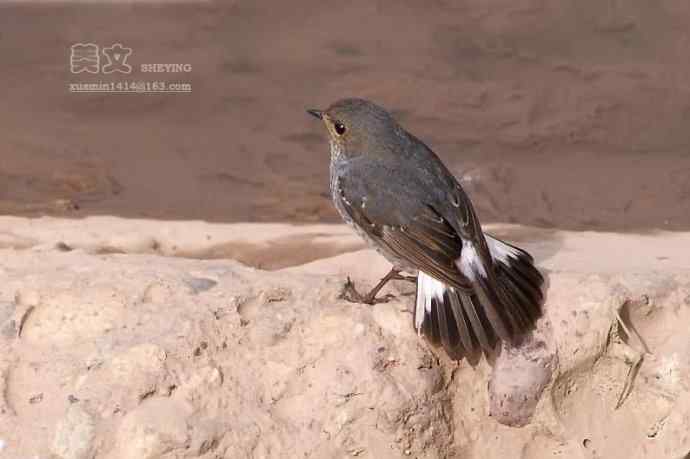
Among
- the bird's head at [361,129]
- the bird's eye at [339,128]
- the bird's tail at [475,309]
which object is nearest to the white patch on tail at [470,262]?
the bird's tail at [475,309]

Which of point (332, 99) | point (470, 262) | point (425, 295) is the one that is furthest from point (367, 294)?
point (332, 99)

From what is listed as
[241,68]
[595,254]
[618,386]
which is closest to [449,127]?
[241,68]

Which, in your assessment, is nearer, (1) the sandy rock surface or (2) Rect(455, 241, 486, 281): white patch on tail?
(1) the sandy rock surface

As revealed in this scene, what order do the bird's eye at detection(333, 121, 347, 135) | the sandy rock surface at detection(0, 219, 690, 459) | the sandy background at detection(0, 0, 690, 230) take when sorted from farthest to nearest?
the sandy background at detection(0, 0, 690, 230) < the bird's eye at detection(333, 121, 347, 135) < the sandy rock surface at detection(0, 219, 690, 459)

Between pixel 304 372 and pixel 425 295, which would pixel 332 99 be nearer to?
pixel 425 295

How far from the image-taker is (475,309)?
234 inches

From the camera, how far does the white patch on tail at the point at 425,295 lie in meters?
5.95

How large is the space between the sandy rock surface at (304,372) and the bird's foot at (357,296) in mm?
62

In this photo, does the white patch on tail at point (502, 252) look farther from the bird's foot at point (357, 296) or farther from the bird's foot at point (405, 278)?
the bird's foot at point (357, 296)

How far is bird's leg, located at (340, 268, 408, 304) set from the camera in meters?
6.15

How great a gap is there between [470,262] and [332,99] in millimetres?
4395

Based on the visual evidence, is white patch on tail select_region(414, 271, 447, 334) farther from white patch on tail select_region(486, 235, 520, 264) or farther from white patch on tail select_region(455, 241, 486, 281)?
white patch on tail select_region(486, 235, 520, 264)

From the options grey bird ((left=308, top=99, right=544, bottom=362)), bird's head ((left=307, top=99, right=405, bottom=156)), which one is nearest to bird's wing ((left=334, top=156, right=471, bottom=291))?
grey bird ((left=308, top=99, right=544, bottom=362))

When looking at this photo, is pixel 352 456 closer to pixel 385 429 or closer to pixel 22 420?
pixel 385 429
